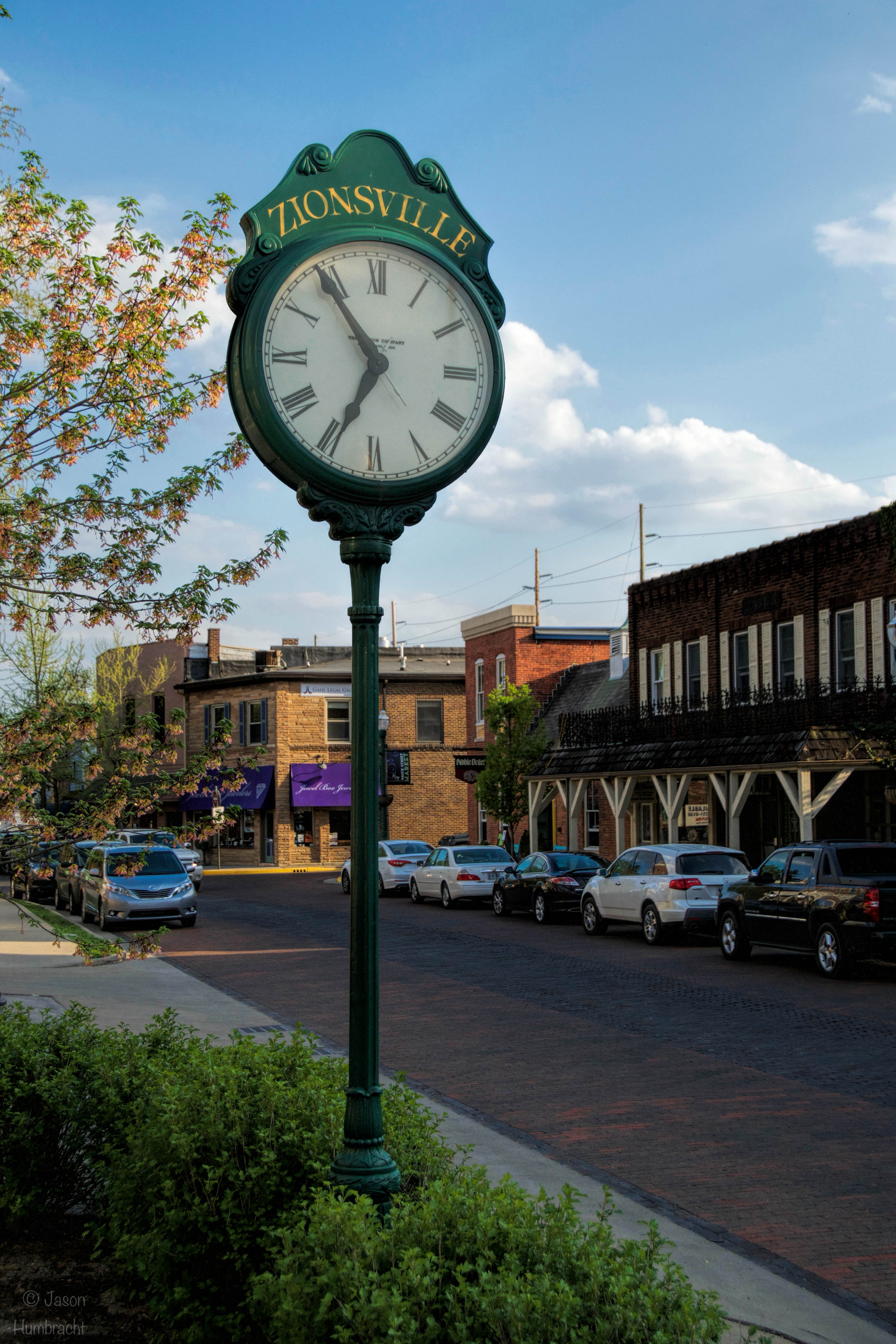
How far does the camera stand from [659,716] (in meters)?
33.8

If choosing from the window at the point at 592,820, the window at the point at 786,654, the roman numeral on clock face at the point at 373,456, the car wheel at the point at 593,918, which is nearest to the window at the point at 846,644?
the window at the point at 786,654

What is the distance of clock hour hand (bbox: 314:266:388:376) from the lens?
4570 millimetres

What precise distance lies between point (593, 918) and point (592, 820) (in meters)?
15.6

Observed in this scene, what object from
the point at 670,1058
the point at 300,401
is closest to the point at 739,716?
the point at 670,1058

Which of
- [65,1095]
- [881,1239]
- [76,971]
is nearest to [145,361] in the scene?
[65,1095]

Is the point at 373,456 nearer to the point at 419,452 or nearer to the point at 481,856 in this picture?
the point at 419,452

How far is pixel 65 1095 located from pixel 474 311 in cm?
363

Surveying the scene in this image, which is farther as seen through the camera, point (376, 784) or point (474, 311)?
point (474, 311)

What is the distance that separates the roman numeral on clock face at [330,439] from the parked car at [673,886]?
1773 cm

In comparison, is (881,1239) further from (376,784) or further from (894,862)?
(894,862)

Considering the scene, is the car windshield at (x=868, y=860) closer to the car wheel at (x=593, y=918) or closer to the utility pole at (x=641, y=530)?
the car wheel at (x=593, y=918)

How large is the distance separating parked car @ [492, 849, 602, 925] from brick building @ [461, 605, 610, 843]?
1603 centimetres

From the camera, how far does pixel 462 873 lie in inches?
1240

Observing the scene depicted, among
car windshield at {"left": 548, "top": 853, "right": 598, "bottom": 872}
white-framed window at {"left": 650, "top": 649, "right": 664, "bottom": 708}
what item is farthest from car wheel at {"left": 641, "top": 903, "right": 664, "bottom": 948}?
white-framed window at {"left": 650, "top": 649, "right": 664, "bottom": 708}
